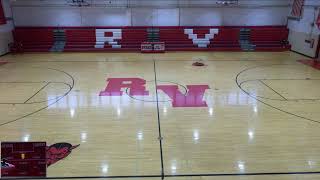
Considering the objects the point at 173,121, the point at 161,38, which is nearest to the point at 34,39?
the point at 161,38

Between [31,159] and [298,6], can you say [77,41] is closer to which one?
[298,6]

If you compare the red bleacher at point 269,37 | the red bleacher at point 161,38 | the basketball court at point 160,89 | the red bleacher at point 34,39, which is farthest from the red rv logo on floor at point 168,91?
the red bleacher at point 269,37

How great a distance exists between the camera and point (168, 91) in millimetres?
10625

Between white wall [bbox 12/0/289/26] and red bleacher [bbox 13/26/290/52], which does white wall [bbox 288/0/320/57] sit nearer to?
red bleacher [bbox 13/26/290/52]

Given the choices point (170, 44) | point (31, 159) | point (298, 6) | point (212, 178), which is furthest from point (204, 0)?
point (31, 159)

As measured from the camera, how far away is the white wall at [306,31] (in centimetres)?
1650

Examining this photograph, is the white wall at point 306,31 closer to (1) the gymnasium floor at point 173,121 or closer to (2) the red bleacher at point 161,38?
(2) the red bleacher at point 161,38

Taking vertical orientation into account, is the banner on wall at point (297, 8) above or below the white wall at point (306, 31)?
above

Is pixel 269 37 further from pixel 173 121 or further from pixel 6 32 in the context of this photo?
pixel 6 32

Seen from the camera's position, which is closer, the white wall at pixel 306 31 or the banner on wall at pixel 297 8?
the white wall at pixel 306 31

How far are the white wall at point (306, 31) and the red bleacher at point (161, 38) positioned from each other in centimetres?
79

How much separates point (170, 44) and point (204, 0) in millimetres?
3892

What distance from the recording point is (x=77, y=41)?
64.4 ft

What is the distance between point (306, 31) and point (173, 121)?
43.7 ft
